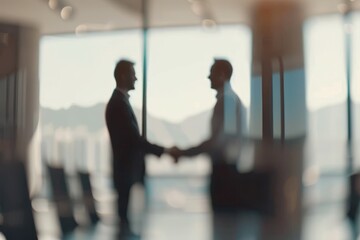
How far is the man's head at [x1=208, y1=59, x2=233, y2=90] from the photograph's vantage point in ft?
3.80

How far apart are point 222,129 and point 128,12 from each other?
13.1 inches

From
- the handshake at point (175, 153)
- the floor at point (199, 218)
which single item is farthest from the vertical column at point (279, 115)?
the handshake at point (175, 153)

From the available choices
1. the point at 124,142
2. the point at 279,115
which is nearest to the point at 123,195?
the point at 124,142

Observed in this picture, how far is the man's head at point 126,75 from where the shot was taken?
3.92ft

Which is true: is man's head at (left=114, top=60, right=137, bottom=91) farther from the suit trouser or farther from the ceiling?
the suit trouser

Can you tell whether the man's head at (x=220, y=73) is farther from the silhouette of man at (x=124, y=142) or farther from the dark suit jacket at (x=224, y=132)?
the silhouette of man at (x=124, y=142)

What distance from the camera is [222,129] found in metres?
1.17

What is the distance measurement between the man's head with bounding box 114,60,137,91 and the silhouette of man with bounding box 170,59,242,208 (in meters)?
0.17

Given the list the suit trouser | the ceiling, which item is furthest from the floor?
the ceiling

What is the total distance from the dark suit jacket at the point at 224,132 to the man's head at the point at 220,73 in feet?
0.05

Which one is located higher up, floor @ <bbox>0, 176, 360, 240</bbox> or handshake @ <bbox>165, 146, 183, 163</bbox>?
handshake @ <bbox>165, 146, 183, 163</bbox>

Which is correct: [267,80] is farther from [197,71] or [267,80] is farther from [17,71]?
[17,71]

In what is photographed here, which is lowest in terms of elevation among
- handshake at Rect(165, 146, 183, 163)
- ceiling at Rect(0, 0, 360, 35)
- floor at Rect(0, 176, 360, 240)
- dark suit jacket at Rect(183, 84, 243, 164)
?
floor at Rect(0, 176, 360, 240)

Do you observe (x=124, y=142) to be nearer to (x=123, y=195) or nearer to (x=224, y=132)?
(x=123, y=195)
